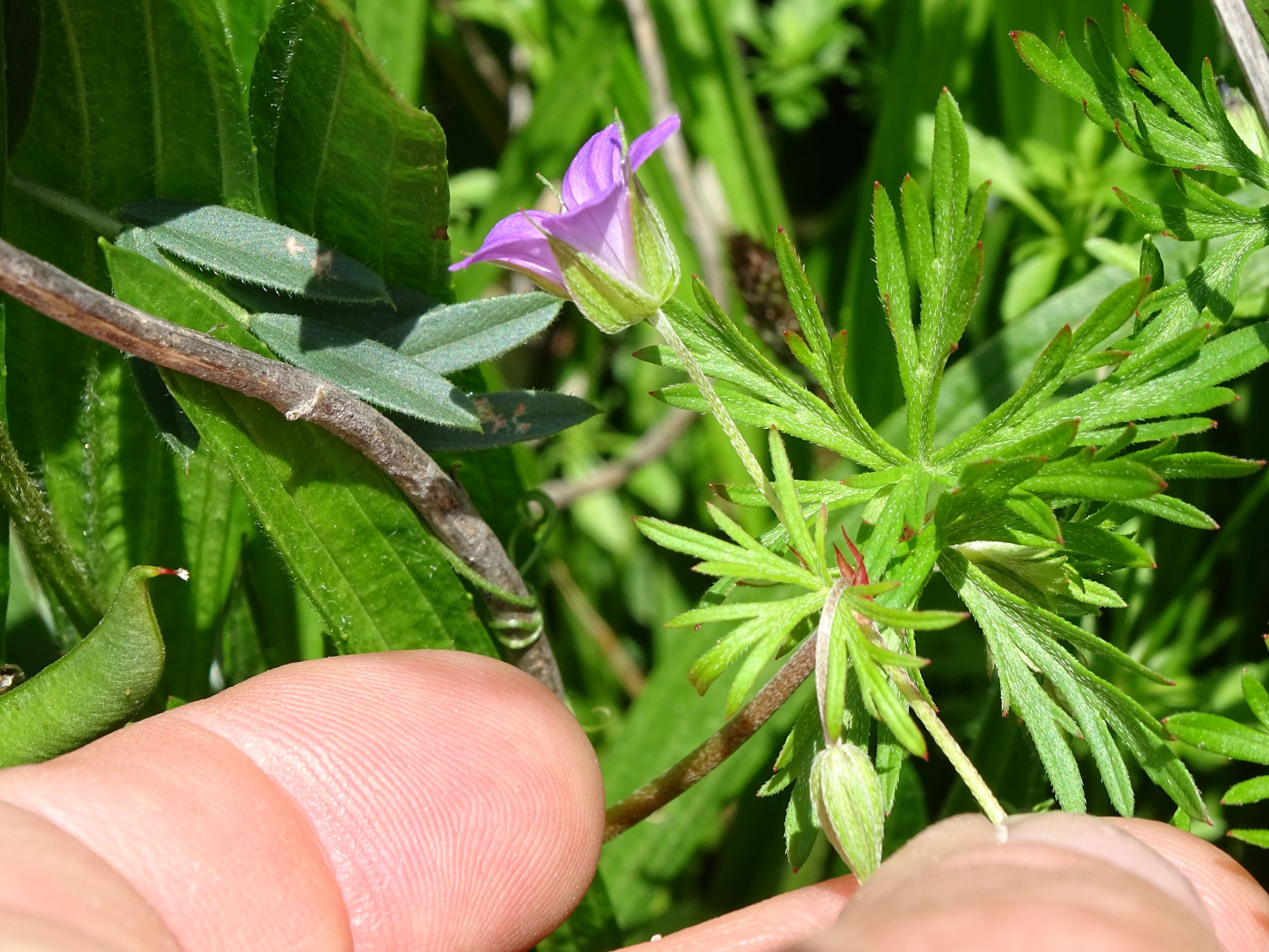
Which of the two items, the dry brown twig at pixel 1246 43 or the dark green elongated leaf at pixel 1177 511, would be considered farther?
the dry brown twig at pixel 1246 43

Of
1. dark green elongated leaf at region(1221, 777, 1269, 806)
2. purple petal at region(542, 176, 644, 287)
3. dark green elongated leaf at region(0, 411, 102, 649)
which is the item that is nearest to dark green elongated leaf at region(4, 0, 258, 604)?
dark green elongated leaf at region(0, 411, 102, 649)

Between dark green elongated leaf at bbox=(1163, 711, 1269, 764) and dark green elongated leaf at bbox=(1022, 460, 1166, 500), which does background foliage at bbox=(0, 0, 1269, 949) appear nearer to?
dark green elongated leaf at bbox=(1163, 711, 1269, 764)

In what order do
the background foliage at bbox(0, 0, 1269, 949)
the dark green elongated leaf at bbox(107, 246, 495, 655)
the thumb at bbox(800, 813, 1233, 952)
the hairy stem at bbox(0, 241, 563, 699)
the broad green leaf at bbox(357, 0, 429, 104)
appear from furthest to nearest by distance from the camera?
1. the broad green leaf at bbox(357, 0, 429, 104)
2. the background foliage at bbox(0, 0, 1269, 949)
3. the dark green elongated leaf at bbox(107, 246, 495, 655)
4. the hairy stem at bbox(0, 241, 563, 699)
5. the thumb at bbox(800, 813, 1233, 952)

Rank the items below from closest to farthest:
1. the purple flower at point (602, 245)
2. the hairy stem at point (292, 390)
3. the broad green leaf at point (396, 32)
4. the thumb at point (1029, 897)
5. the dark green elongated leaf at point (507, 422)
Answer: the thumb at point (1029, 897)
the hairy stem at point (292, 390)
the purple flower at point (602, 245)
the dark green elongated leaf at point (507, 422)
the broad green leaf at point (396, 32)

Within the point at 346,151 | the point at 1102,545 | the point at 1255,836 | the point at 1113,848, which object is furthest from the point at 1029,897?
the point at 346,151

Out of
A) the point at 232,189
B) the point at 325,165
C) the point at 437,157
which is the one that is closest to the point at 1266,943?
the point at 437,157

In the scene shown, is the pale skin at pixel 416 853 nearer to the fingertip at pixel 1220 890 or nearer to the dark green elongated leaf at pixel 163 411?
the fingertip at pixel 1220 890

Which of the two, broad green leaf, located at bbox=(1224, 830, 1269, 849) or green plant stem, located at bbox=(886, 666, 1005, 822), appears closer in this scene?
green plant stem, located at bbox=(886, 666, 1005, 822)

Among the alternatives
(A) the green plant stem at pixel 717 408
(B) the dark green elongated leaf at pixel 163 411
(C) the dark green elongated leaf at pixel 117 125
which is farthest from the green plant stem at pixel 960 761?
(C) the dark green elongated leaf at pixel 117 125

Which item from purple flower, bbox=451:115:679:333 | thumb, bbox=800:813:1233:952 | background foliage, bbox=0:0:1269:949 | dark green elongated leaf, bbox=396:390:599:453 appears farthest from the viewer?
dark green elongated leaf, bbox=396:390:599:453
